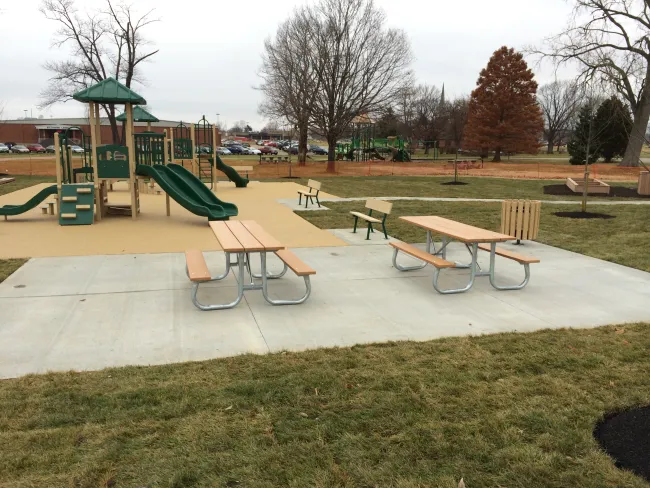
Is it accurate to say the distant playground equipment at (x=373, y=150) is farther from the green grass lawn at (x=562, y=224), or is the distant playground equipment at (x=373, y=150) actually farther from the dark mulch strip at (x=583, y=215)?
the dark mulch strip at (x=583, y=215)

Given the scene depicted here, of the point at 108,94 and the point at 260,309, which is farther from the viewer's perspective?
the point at 108,94

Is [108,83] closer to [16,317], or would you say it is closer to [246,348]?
[16,317]

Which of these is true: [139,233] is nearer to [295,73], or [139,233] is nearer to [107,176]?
[107,176]

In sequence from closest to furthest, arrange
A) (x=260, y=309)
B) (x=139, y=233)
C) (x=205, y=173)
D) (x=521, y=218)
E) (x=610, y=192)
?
(x=260, y=309) → (x=521, y=218) → (x=139, y=233) → (x=610, y=192) → (x=205, y=173)

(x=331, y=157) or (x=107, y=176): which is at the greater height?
(x=331, y=157)

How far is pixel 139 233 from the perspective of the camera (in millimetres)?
11367

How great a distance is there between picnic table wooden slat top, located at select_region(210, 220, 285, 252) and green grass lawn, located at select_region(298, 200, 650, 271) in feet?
13.8

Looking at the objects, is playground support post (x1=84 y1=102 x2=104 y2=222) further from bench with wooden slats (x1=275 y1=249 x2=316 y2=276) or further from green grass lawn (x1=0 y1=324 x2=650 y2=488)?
green grass lawn (x1=0 y1=324 x2=650 y2=488)

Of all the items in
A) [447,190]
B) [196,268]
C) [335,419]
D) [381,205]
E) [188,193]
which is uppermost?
[381,205]

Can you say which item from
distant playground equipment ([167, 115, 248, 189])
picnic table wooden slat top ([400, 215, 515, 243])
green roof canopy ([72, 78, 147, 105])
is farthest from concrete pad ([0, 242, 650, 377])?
distant playground equipment ([167, 115, 248, 189])

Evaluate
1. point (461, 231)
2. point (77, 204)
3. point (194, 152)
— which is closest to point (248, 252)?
point (461, 231)

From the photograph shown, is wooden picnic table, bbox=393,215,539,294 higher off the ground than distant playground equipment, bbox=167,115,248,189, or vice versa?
distant playground equipment, bbox=167,115,248,189

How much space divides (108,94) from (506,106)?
44.9 metres

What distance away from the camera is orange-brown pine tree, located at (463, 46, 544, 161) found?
166 feet
